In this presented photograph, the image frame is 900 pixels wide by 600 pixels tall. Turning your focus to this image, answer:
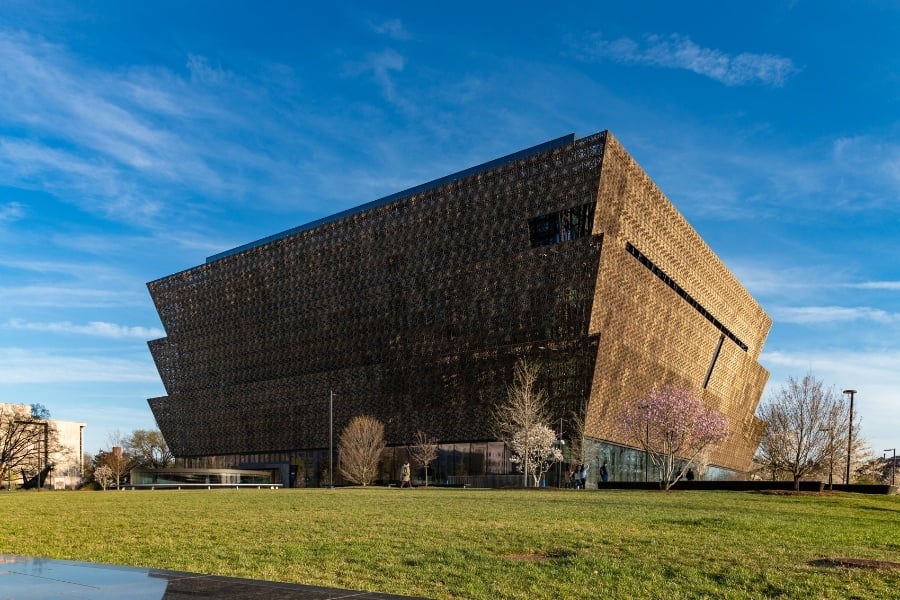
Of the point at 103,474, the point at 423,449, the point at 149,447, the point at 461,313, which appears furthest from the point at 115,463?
the point at 461,313

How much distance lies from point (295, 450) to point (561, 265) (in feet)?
151

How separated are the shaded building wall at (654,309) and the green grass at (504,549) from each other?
44.0 m

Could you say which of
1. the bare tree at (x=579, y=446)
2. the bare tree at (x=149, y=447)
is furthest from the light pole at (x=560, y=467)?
the bare tree at (x=149, y=447)

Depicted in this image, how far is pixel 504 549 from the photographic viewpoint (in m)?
12.7

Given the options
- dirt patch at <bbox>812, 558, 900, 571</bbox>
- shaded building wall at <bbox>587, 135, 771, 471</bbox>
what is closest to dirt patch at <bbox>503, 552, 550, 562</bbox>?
dirt patch at <bbox>812, 558, 900, 571</bbox>

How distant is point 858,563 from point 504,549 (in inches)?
224

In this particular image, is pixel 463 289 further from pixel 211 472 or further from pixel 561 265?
pixel 211 472

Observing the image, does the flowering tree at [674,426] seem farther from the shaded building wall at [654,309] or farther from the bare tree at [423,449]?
the bare tree at [423,449]

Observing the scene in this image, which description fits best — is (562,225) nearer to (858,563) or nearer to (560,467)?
(560,467)

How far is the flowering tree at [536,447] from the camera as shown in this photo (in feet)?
192

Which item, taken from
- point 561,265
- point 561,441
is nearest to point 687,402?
point 561,441

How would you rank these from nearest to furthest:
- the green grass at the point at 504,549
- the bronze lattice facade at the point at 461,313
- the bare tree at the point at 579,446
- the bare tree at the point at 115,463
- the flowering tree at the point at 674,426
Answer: the green grass at the point at 504,549 → the flowering tree at the point at 674,426 → the bare tree at the point at 579,446 → the bronze lattice facade at the point at 461,313 → the bare tree at the point at 115,463

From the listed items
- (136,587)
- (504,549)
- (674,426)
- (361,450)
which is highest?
(136,587)

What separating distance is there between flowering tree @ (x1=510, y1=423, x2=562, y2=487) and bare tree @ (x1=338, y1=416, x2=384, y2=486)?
16.6 m
